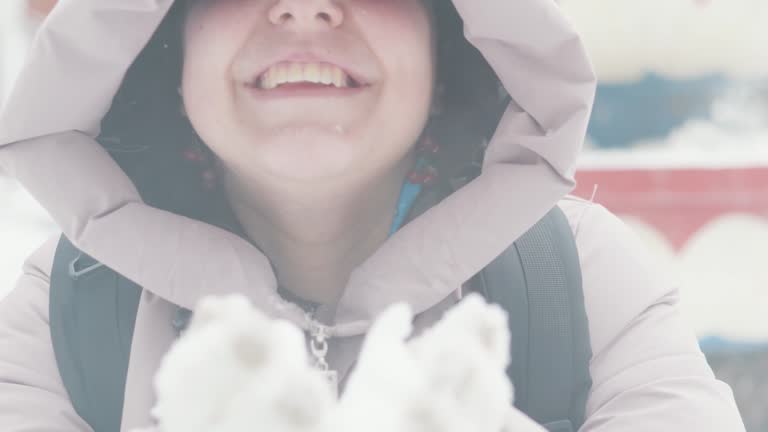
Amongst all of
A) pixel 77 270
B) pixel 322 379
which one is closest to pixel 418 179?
pixel 77 270

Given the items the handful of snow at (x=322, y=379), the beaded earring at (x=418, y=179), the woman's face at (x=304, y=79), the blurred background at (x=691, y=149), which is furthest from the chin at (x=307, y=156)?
the blurred background at (x=691, y=149)

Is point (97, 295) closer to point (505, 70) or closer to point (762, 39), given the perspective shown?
point (505, 70)

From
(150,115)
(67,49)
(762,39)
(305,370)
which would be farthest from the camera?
(762,39)

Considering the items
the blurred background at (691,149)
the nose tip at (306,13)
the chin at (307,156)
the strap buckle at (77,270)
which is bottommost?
the blurred background at (691,149)

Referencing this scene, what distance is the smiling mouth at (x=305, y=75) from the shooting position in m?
0.71

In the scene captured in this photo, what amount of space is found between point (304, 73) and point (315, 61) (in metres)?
0.01

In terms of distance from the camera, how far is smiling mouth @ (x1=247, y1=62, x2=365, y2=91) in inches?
27.8

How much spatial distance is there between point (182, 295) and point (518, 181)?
30 centimetres

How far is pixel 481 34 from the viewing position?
2.30 ft

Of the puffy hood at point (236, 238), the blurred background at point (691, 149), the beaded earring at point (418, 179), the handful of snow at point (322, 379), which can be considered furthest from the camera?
the blurred background at point (691, 149)

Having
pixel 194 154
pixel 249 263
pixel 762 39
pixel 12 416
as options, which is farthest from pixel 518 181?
pixel 762 39

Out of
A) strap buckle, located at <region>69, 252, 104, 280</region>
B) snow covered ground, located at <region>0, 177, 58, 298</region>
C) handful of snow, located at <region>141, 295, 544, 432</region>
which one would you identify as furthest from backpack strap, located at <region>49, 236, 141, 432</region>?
snow covered ground, located at <region>0, 177, 58, 298</region>

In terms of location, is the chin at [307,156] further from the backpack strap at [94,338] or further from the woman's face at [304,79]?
the backpack strap at [94,338]

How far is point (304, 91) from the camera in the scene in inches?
27.7
